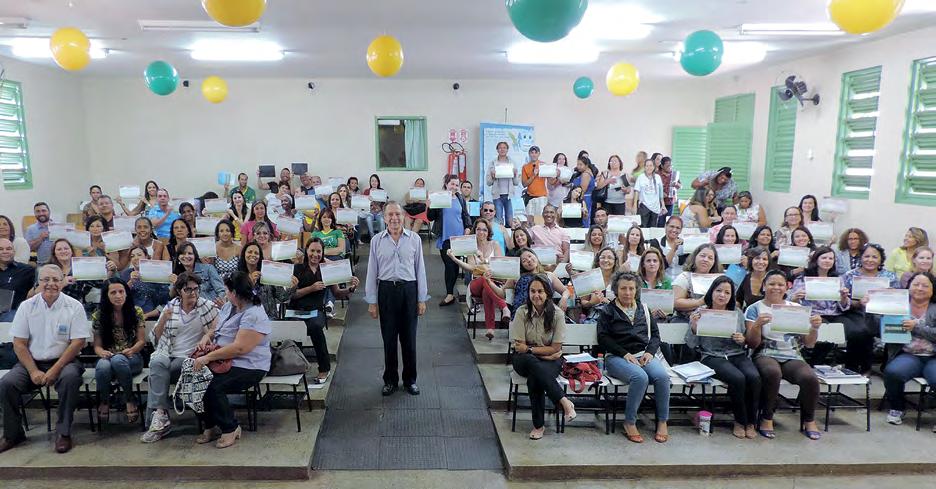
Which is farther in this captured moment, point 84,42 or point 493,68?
point 493,68

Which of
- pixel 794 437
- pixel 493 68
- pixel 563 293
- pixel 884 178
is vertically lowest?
pixel 794 437

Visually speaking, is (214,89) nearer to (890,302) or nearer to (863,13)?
(863,13)

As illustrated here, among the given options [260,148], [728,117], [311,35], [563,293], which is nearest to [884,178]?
[728,117]

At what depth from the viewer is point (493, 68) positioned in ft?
31.6

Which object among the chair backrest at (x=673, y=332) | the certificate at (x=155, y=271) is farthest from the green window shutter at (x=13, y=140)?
the chair backrest at (x=673, y=332)

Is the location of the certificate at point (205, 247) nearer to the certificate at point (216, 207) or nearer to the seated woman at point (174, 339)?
the seated woman at point (174, 339)

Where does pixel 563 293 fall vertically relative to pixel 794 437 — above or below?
above

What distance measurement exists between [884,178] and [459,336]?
18.7 ft

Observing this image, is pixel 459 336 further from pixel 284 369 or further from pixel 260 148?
pixel 260 148

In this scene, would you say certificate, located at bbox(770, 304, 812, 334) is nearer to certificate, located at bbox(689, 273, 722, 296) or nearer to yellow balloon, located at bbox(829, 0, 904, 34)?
certificate, located at bbox(689, 273, 722, 296)

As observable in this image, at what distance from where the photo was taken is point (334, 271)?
461 cm

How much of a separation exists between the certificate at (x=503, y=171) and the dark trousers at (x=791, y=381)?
14.6 feet

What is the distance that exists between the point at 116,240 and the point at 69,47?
1.82 metres

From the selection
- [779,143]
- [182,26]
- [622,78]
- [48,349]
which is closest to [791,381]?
[622,78]
